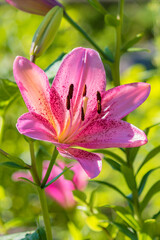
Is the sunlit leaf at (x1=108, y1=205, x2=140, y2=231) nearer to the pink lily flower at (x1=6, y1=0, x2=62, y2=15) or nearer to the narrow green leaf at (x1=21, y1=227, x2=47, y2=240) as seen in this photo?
the narrow green leaf at (x1=21, y1=227, x2=47, y2=240)

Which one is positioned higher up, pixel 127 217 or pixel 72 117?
pixel 72 117

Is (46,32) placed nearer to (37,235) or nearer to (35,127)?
(35,127)

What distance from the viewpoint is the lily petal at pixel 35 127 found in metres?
0.37

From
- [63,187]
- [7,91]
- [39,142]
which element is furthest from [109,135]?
[39,142]

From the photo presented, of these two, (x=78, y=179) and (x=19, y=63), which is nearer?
(x=19, y=63)

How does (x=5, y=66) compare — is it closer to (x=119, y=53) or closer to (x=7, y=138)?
(x=7, y=138)

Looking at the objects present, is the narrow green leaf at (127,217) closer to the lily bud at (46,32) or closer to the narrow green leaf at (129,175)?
the narrow green leaf at (129,175)

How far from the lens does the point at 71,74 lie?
1.40 ft

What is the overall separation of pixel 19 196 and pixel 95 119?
63 centimetres

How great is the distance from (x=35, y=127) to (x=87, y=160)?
6 cm

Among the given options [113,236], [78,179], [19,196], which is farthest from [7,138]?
[113,236]

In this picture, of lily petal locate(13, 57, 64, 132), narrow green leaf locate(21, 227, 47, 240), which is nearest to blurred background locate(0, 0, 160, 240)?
narrow green leaf locate(21, 227, 47, 240)

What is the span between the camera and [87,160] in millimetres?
380

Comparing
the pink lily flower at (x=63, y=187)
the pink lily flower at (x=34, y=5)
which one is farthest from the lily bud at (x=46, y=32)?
the pink lily flower at (x=63, y=187)
